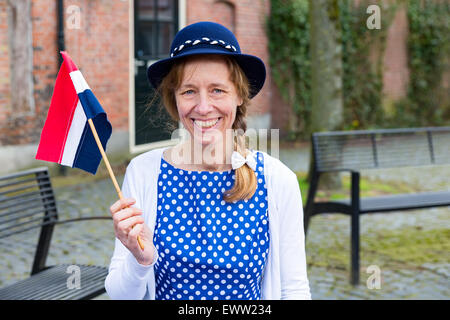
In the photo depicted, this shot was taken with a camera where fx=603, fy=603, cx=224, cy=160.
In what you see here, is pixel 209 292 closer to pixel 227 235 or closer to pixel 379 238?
pixel 227 235

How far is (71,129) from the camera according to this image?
2.11 m

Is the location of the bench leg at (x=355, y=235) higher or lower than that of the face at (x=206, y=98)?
lower

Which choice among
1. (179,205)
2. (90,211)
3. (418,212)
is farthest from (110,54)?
(179,205)

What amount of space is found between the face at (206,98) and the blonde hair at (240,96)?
0.02m

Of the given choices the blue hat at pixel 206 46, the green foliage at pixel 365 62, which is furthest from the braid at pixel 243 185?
the green foliage at pixel 365 62

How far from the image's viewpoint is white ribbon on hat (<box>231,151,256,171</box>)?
2.15 m

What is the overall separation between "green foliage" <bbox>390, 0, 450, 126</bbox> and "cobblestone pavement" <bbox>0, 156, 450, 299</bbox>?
6.26m

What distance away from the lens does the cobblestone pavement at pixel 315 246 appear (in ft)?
14.5

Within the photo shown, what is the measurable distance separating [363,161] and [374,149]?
18cm

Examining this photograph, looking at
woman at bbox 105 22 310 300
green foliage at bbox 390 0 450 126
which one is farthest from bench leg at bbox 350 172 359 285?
green foliage at bbox 390 0 450 126

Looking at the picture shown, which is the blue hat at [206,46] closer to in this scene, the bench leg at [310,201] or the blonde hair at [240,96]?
the blonde hair at [240,96]

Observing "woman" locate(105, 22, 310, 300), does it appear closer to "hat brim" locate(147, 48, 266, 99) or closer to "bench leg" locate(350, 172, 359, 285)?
"hat brim" locate(147, 48, 266, 99)
